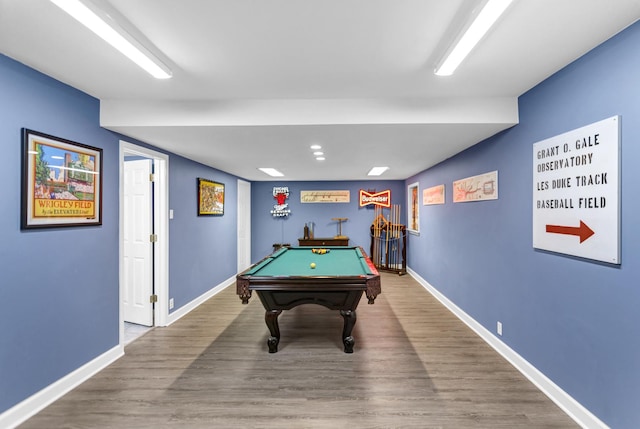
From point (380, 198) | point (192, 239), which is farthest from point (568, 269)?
point (380, 198)

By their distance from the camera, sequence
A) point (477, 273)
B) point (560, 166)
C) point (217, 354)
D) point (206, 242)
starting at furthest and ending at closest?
point (206, 242) < point (477, 273) < point (217, 354) < point (560, 166)

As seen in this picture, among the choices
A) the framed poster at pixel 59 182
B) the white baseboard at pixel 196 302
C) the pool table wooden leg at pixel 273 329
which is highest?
the framed poster at pixel 59 182

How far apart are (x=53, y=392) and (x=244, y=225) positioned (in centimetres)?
458

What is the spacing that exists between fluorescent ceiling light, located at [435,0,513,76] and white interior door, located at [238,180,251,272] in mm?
5079

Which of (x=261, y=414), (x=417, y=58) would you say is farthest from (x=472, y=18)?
(x=261, y=414)

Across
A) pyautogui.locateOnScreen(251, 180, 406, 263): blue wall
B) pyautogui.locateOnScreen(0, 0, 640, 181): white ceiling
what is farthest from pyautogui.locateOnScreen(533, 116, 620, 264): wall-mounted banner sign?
pyautogui.locateOnScreen(251, 180, 406, 263): blue wall

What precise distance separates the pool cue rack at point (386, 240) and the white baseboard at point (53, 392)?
5.21 metres

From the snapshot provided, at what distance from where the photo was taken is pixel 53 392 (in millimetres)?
2072

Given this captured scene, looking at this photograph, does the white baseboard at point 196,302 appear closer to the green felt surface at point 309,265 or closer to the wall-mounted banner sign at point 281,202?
the green felt surface at point 309,265

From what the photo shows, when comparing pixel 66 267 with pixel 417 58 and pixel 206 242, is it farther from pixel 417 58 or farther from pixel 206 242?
pixel 417 58

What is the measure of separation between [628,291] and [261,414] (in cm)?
240

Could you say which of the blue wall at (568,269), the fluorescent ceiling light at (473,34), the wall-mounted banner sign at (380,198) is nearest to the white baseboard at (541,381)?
the blue wall at (568,269)

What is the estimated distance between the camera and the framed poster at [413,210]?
602 centimetres

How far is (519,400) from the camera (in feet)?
6.75
